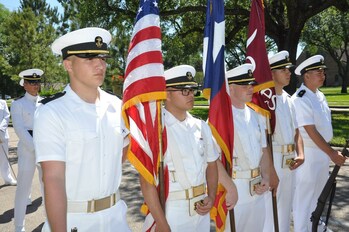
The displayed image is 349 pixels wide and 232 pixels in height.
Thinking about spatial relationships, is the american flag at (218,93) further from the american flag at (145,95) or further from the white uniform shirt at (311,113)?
the white uniform shirt at (311,113)

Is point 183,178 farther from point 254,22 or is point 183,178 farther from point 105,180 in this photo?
point 254,22

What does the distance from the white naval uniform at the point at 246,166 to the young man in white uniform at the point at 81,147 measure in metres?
1.52

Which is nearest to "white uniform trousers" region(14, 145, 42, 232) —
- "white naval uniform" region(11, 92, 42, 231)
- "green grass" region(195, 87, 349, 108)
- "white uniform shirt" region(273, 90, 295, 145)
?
"white naval uniform" region(11, 92, 42, 231)

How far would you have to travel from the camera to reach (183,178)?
3227 mm

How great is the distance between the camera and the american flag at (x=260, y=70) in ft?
15.2

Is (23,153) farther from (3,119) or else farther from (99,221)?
(99,221)

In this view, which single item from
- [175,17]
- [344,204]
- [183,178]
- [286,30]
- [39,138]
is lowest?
[344,204]

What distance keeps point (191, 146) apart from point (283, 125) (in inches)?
78.1

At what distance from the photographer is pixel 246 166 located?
392 centimetres

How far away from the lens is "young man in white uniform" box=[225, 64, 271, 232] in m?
3.92

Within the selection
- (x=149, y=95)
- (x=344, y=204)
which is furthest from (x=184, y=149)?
(x=344, y=204)

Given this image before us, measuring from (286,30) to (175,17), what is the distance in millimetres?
6762

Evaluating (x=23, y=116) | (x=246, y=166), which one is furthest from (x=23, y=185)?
(x=246, y=166)

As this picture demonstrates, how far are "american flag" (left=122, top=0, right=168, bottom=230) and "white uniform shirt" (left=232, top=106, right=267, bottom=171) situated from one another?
105 cm
